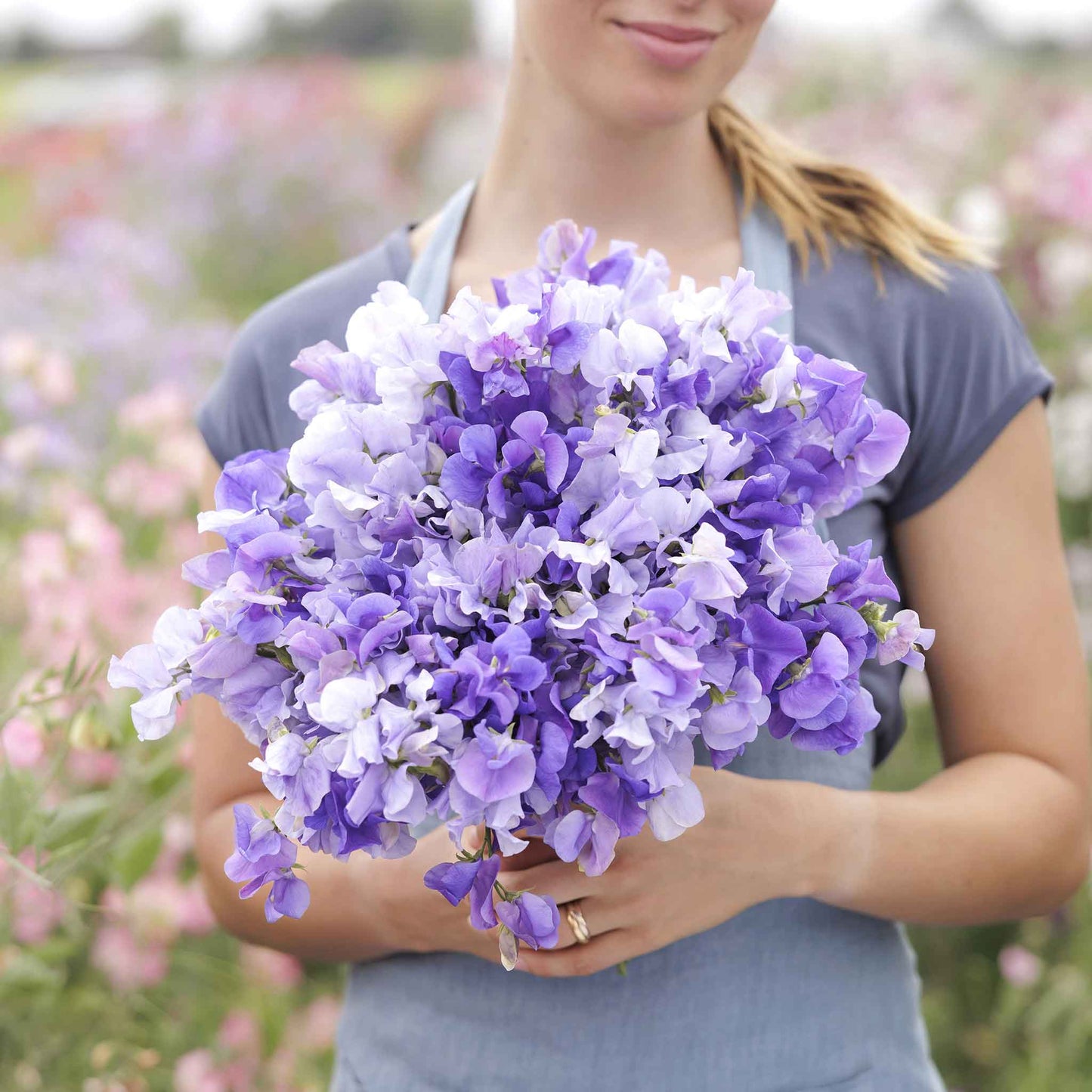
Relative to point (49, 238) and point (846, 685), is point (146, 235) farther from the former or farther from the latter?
point (846, 685)

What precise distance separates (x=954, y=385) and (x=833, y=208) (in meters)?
0.21

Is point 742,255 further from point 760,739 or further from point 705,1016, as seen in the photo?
point 705,1016

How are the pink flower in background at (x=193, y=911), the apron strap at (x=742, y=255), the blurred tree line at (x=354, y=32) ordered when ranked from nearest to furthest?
1. the apron strap at (x=742, y=255)
2. the pink flower in background at (x=193, y=911)
3. the blurred tree line at (x=354, y=32)

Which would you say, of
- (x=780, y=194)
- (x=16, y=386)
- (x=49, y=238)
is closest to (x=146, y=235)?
(x=49, y=238)

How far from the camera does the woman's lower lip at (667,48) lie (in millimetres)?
936

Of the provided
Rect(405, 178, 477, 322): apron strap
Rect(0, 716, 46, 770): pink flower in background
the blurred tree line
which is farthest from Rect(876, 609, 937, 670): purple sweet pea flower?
the blurred tree line

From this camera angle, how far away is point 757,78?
571cm

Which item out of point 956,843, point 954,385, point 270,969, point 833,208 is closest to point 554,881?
point 956,843

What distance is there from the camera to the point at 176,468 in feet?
6.49

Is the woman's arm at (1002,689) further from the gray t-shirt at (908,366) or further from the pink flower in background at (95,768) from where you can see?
the pink flower in background at (95,768)

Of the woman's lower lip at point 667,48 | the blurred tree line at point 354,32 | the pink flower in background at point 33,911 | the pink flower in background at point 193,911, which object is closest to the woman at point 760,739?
the woman's lower lip at point 667,48

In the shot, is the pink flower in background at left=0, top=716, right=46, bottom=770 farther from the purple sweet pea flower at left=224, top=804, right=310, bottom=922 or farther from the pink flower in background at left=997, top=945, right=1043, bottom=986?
the pink flower in background at left=997, top=945, right=1043, bottom=986

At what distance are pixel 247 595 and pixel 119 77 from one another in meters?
7.62

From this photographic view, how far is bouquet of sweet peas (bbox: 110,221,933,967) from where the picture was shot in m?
0.62
